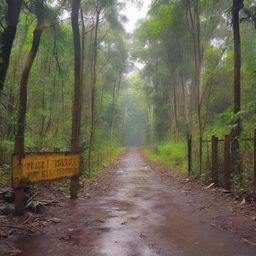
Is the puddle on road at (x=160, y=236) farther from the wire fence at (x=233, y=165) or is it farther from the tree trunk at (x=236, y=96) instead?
the tree trunk at (x=236, y=96)

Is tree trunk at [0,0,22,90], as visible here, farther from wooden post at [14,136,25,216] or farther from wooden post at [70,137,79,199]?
wooden post at [70,137,79,199]

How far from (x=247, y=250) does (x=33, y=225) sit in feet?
10.4

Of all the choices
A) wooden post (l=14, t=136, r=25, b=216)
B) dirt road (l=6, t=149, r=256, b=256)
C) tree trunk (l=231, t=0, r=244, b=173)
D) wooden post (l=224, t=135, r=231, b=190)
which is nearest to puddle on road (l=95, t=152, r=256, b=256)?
dirt road (l=6, t=149, r=256, b=256)

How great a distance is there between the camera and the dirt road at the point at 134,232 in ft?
11.4

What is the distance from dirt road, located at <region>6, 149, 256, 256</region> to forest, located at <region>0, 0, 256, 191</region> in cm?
161

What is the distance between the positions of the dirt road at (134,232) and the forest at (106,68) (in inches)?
63.4

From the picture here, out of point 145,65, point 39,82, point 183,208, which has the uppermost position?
point 145,65

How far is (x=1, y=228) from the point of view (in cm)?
414

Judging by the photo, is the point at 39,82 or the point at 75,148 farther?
the point at 39,82

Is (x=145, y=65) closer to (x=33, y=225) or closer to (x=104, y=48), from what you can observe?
(x=104, y=48)

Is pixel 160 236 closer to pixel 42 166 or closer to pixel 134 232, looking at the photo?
pixel 134 232

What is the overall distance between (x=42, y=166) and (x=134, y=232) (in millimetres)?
2312

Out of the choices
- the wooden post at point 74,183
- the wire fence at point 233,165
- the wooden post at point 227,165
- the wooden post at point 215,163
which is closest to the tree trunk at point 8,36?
the wooden post at point 74,183

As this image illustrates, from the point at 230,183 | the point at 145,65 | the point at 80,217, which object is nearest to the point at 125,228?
the point at 80,217
